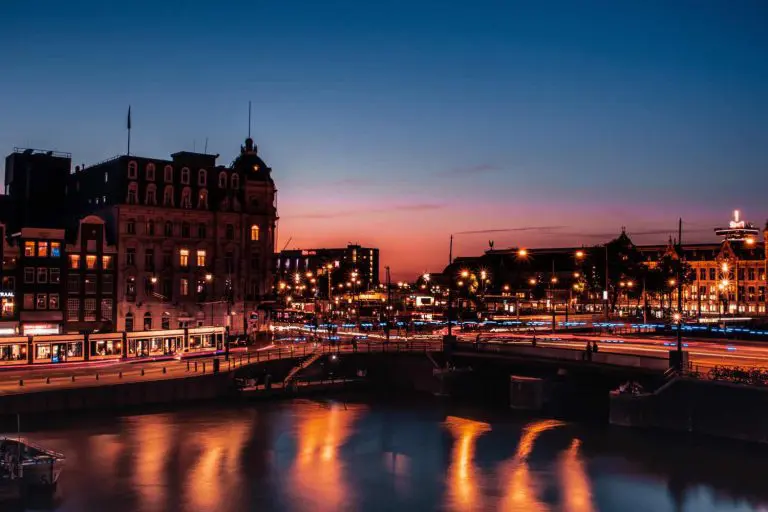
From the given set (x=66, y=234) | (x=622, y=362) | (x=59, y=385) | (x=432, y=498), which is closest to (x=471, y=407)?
(x=622, y=362)

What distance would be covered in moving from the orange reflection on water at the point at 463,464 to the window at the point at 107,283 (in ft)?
139

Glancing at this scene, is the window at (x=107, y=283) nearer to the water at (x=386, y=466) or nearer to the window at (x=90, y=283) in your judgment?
the window at (x=90, y=283)

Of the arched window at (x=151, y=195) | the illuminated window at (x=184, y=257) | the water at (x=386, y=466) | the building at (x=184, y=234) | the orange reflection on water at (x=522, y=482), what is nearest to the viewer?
the orange reflection on water at (x=522, y=482)

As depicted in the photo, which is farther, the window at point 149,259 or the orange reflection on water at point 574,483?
the window at point 149,259

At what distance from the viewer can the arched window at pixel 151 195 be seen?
9412cm

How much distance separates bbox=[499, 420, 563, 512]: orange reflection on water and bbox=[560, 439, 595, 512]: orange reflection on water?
1.50 meters

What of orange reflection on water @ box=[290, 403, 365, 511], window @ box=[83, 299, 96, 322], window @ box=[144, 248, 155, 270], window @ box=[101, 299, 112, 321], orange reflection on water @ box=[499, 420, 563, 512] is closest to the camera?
orange reflection on water @ box=[499, 420, 563, 512]

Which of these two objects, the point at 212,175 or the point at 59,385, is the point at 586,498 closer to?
the point at 59,385

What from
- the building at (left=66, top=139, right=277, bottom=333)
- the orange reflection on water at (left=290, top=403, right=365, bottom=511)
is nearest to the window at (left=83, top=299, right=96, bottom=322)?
the building at (left=66, top=139, right=277, bottom=333)

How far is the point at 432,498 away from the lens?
4459 centimetres

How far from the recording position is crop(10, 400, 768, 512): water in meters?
43.3

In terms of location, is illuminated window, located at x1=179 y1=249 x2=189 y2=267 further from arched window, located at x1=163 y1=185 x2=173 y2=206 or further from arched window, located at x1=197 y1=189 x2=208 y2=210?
arched window, located at x1=197 y1=189 x2=208 y2=210

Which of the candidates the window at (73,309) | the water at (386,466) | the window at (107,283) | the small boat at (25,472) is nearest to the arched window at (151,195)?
the window at (107,283)

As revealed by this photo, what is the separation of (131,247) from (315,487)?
5346 cm
